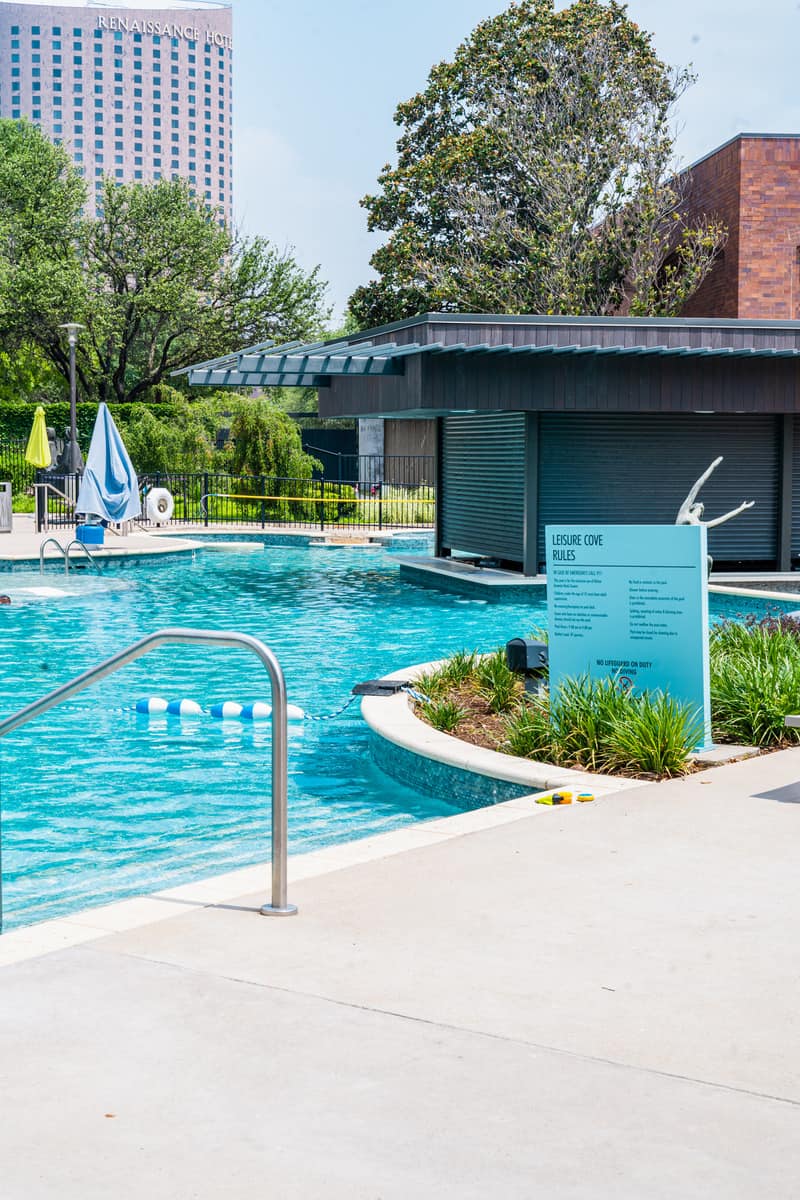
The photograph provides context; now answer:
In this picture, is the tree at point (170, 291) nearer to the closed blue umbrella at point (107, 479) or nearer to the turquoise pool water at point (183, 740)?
the closed blue umbrella at point (107, 479)

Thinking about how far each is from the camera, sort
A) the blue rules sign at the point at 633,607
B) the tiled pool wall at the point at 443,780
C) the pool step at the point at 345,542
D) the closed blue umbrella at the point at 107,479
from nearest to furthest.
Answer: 1. the tiled pool wall at the point at 443,780
2. the blue rules sign at the point at 633,607
3. the closed blue umbrella at the point at 107,479
4. the pool step at the point at 345,542

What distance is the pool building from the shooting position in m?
21.1

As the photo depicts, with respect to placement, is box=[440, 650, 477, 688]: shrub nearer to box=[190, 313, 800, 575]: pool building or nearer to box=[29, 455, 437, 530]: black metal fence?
box=[190, 313, 800, 575]: pool building

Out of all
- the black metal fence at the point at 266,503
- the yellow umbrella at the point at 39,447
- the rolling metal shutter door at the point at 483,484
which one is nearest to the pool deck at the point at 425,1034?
the rolling metal shutter door at the point at 483,484

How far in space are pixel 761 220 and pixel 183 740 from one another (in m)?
28.0

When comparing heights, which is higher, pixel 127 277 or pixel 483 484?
pixel 127 277

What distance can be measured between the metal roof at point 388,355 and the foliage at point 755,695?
10957 mm

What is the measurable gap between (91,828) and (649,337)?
14.9m

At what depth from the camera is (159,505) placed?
34.1 metres

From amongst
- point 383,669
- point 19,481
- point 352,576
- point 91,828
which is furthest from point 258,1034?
point 19,481

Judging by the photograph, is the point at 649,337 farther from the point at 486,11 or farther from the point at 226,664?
the point at 486,11

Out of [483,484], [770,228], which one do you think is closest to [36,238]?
[770,228]

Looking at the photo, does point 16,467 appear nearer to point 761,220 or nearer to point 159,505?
point 159,505

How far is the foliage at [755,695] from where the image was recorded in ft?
30.2
